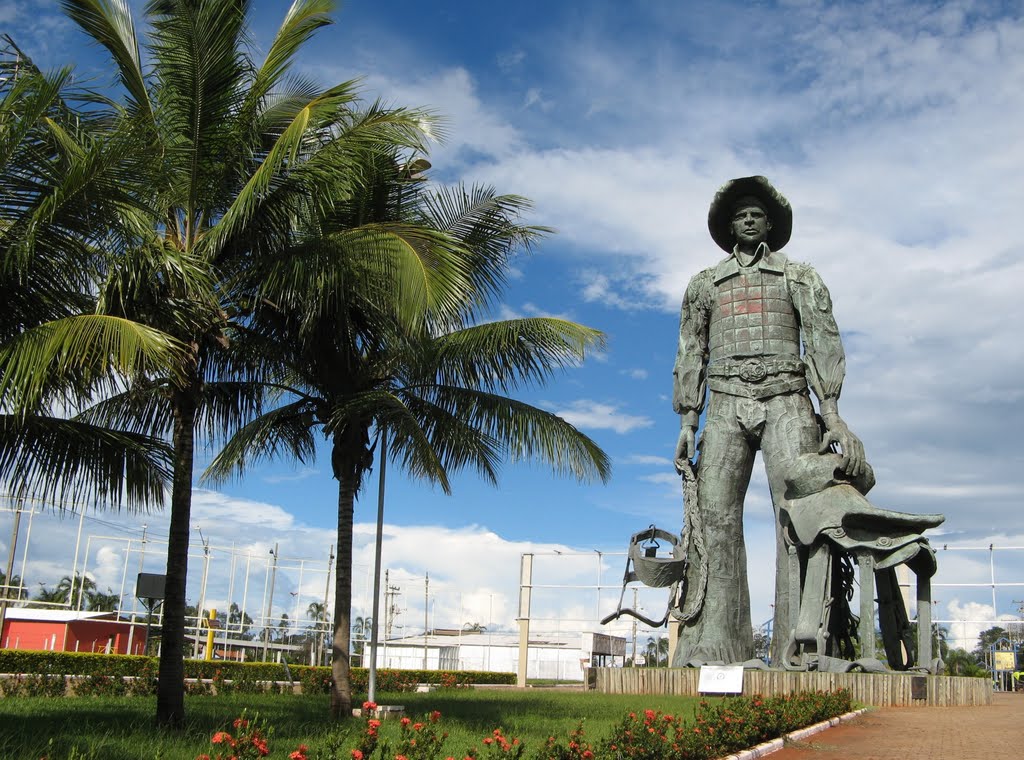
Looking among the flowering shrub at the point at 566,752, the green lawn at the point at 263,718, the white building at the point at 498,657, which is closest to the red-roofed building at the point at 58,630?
the white building at the point at 498,657

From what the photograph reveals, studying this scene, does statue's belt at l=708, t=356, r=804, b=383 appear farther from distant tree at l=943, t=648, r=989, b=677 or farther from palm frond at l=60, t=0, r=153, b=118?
distant tree at l=943, t=648, r=989, b=677

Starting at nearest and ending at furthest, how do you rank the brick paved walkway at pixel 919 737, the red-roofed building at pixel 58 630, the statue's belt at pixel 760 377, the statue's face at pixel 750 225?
the brick paved walkway at pixel 919 737, the statue's belt at pixel 760 377, the statue's face at pixel 750 225, the red-roofed building at pixel 58 630

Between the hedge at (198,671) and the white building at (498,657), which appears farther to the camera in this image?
the white building at (498,657)

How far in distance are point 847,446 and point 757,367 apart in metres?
1.81

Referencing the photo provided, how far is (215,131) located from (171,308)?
1.85 meters

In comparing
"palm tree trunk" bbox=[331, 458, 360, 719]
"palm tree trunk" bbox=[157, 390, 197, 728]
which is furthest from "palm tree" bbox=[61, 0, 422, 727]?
"palm tree trunk" bbox=[331, 458, 360, 719]

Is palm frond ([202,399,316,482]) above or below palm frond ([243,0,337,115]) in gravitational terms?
below

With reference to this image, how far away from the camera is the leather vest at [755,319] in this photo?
47.8 feet

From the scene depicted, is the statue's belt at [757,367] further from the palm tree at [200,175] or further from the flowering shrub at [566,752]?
the flowering shrub at [566,752]

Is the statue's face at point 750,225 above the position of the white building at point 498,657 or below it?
above

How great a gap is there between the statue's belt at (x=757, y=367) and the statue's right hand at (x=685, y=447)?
3.54 feet

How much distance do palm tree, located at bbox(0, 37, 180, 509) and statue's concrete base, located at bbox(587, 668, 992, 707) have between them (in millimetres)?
8135

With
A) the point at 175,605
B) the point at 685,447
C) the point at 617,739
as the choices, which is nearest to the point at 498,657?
the point at 685,447

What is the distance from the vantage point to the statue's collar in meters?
14.9
